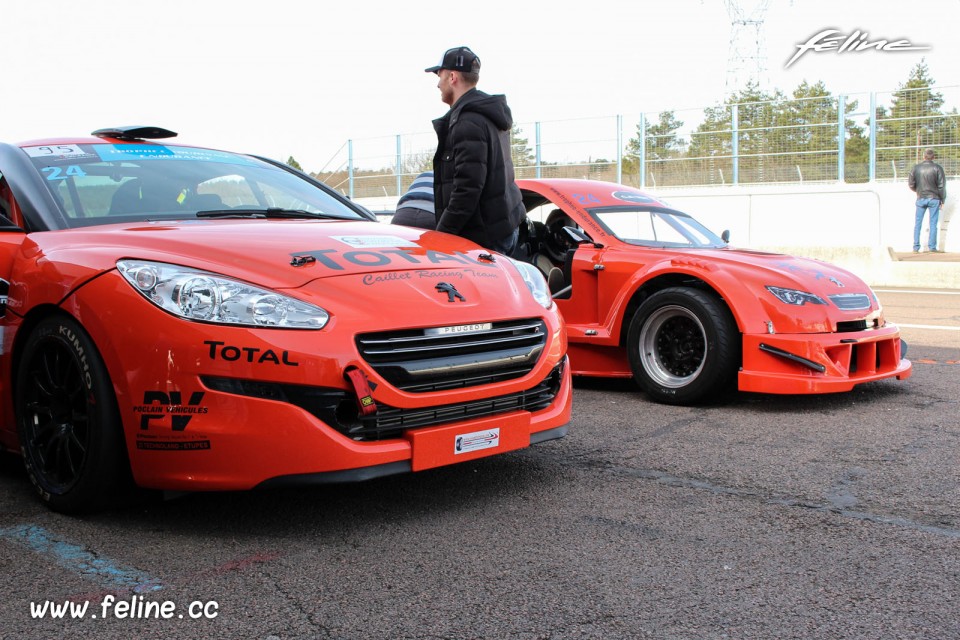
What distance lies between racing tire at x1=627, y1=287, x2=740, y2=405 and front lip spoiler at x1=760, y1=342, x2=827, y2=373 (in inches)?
7.0

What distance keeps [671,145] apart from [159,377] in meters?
19.9

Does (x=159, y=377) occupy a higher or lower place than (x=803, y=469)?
higher

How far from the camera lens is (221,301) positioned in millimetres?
3180

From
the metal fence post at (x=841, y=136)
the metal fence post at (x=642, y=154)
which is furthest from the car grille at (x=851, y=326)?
the metal fence post at (x=642, y=154)

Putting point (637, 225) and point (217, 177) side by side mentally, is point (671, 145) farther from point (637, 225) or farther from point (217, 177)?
point (217, 177)

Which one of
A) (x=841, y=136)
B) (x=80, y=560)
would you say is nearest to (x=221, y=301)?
(x=80, y=560)

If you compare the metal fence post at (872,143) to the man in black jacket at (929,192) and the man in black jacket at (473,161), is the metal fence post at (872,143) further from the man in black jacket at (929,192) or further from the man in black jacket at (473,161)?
the man in black jacket at (473,161)

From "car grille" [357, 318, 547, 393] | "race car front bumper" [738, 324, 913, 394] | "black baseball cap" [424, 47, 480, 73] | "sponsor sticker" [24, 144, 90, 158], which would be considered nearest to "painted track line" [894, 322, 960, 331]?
"race car front bumper" [738, 324, 913, 394]

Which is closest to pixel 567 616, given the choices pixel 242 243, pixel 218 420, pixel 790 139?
pixel 218 420

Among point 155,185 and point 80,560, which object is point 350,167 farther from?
point 80,560

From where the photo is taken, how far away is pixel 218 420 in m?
3.11

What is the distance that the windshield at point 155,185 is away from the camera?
13.1ft

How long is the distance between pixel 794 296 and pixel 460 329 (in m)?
2.58

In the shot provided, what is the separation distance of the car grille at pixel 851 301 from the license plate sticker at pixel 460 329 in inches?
106
